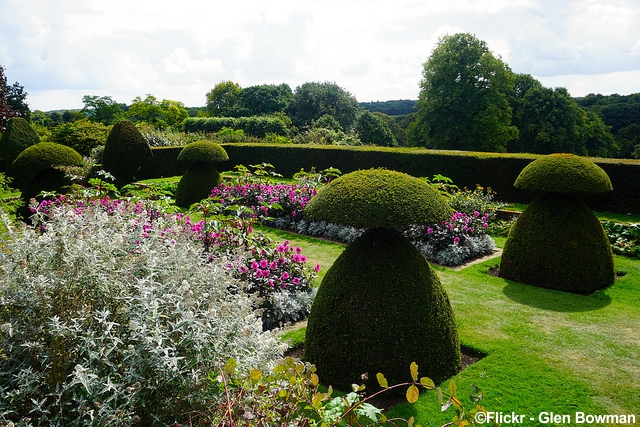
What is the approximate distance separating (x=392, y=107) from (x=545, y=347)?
93.9 m

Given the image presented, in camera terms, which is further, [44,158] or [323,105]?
[323,105]

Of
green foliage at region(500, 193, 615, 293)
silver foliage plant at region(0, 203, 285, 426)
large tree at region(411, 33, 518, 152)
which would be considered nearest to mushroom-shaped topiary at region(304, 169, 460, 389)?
silver foliage plant at region(0, 203, 285, 426)

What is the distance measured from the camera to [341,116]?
169 feet

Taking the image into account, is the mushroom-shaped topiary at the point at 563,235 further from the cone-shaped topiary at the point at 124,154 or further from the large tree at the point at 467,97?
the large tree at the point at 467,97

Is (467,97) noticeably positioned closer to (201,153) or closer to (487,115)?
(487,115)

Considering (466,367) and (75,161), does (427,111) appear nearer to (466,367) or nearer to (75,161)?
(75,161)

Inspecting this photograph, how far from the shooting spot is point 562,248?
22.7ft

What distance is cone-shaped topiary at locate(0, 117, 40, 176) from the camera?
20109 mm

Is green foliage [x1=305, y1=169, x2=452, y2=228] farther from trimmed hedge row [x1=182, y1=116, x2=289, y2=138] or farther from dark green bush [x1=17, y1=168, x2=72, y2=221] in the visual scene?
trimmed hedge row [x1=182, y1=116, x2=289, y2=138]

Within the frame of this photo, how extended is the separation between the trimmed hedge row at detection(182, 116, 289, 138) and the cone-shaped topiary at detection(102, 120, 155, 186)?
18.4 metres

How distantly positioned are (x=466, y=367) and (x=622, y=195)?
9.58 meters

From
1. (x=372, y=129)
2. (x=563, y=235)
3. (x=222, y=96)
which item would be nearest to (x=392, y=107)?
(x=222, y=96)

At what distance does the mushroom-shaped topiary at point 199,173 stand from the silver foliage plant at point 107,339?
37.6 ft

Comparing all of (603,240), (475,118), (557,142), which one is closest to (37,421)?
(603,240)
